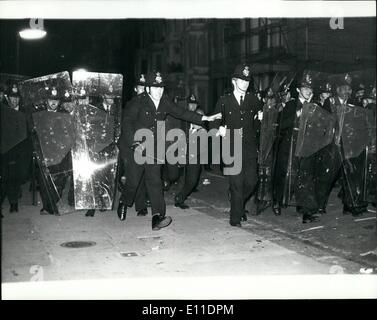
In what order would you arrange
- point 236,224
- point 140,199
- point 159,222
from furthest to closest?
point 140,199 < point 236,224 < point 159,222

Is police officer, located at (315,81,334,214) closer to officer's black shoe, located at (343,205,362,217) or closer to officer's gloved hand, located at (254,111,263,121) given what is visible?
officer's black shoe, located at (343,205,362,217)

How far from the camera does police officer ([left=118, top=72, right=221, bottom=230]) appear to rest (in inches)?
269

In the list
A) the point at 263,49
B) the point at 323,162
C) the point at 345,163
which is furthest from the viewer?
the point at 263,49

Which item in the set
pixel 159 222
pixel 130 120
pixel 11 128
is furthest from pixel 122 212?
pixel 11 128

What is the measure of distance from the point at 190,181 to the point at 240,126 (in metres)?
1.97

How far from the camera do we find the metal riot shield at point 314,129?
7.39 metres

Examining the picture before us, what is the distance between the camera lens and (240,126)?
6.97 metres

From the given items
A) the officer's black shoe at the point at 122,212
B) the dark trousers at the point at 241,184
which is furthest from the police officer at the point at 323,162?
the officer's black shoe at the point at 122,212

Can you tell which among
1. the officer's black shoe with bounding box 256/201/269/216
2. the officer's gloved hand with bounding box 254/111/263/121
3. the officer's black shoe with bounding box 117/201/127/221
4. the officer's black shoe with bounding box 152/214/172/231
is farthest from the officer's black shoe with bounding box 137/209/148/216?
the officer's gloved hand with bounding box 254/111/263/121

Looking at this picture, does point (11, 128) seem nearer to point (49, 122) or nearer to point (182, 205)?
point (49, 122)
